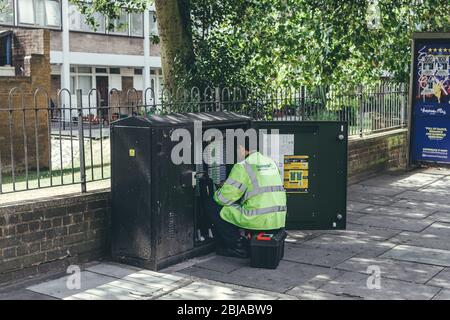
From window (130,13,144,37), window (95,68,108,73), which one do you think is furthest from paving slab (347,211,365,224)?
window (130,13,144,37)

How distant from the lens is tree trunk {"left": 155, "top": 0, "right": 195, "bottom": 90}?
1119 cm

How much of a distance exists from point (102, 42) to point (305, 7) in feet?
82.7

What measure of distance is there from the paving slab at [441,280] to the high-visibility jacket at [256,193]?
1733 millimetres

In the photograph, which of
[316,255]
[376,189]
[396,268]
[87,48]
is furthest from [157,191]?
[87,48]

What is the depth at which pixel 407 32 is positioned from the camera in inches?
553

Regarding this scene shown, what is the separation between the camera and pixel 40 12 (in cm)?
3225

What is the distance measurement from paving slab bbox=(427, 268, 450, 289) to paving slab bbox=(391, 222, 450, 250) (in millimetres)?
1211

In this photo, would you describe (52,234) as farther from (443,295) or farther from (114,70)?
(114,70)

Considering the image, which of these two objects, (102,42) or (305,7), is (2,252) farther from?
(102,42)

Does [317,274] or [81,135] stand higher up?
[81,135]

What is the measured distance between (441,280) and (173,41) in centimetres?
654

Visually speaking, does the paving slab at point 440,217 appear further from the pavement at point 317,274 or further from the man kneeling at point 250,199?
the man kneeling at point 250,199

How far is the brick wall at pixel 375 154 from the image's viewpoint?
42.8 ft

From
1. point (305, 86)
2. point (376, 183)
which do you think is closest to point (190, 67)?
point (305, 86)
